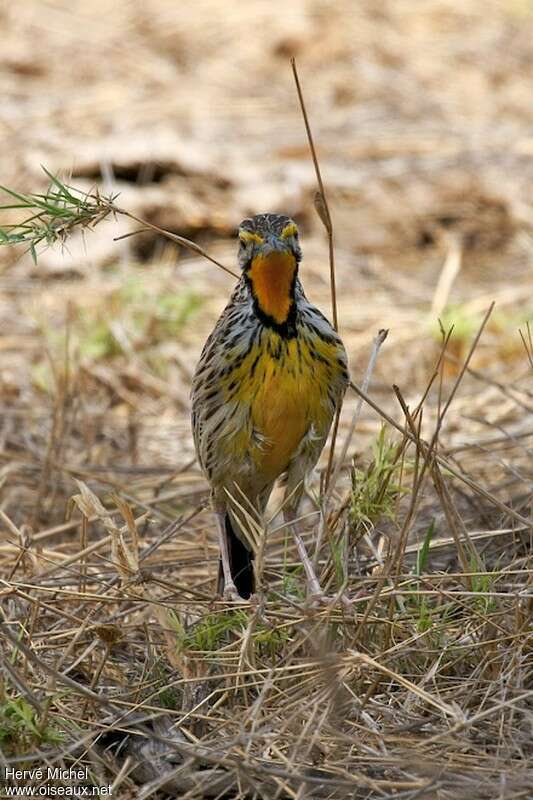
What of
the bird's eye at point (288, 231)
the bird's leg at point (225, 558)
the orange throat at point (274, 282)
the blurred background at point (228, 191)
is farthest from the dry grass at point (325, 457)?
the bird's eye at point (288, 231)

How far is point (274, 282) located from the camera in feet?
14.6

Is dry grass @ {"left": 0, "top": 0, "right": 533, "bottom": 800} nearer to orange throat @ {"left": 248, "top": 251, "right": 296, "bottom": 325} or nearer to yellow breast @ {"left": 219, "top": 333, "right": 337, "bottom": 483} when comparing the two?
yellow breast @ {"left": 219, "top": 333, "right": 337, "bottom": 483}

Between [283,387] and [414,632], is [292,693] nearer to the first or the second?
[414,632]

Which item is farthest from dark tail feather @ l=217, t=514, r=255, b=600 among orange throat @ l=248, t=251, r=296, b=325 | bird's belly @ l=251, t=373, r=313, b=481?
orange throat @ l=248, t=251, r=296, b=325

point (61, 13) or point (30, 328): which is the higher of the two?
point (61, 13)

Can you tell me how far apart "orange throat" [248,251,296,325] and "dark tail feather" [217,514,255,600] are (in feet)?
3.25

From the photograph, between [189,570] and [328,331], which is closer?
[328,331]

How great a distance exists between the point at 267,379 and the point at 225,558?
2.42ft

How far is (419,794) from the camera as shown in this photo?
3156mm

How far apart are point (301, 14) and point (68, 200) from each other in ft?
33.7

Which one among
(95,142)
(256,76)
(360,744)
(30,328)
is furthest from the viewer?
(256,76)

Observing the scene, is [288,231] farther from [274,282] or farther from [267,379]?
[267,379]

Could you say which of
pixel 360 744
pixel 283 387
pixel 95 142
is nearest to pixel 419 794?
pixel 360 744

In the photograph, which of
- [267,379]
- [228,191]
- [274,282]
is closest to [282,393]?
[267,379]
